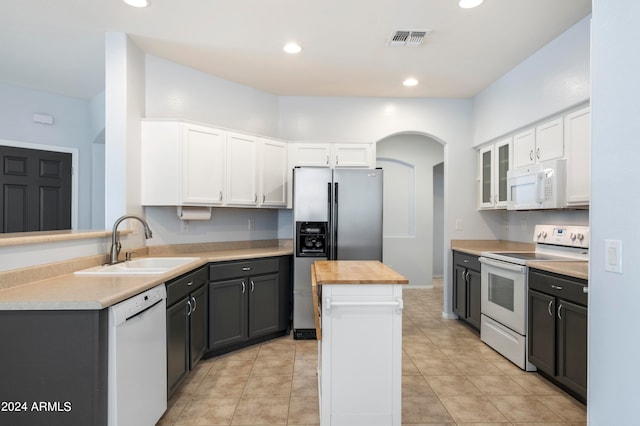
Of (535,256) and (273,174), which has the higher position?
(273,174)

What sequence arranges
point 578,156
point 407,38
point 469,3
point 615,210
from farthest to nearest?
1. point 407,38
2. point 578,156
3. point 469,3
4. point 615,210

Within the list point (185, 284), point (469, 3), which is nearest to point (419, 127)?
point (469, 3)

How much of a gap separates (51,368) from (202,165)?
224cm

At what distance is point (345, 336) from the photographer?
6.93 ft

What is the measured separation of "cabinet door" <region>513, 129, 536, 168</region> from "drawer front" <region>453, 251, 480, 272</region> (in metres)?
1.05

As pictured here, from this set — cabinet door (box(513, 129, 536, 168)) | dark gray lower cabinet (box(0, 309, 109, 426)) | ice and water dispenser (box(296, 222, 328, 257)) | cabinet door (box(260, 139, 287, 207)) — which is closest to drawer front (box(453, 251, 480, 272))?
cabinet door (box(513, 129, 536, 168))

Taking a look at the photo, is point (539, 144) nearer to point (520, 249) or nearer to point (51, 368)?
point (520, 249)

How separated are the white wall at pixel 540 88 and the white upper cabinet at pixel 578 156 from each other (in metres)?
0.13

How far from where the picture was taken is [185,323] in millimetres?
2738

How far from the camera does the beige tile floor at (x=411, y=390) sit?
2.37 meters

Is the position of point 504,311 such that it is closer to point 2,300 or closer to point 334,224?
point 334,224

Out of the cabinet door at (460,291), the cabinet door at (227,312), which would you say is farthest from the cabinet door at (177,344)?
the cabinet door at (460,291)

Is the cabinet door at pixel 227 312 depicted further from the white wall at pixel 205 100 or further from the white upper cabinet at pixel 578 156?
the white upper cabinet at pixel 578 156

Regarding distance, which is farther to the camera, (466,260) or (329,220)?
(466,260)
